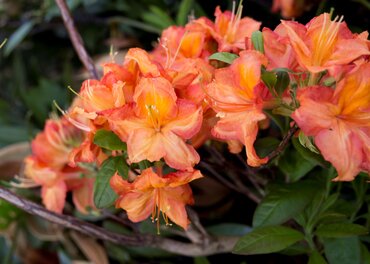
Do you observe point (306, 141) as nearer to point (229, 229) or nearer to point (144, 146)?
point (144, 146)

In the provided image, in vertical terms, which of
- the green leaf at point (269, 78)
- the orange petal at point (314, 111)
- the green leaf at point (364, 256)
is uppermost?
the green leaf at point (269, 78)

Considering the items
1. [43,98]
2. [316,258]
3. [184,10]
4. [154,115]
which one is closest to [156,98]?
[154,115]

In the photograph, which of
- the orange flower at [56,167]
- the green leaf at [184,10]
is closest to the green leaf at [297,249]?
the orange flower at [56,167]

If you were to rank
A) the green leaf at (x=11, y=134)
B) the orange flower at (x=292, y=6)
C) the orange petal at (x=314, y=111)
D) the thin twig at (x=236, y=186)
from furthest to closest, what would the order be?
1. the green leaf at (x=11, y=134)
2. the orange flower at (x=292, y=6)
3. the thin twig at (x=236, y=186)
4. the orange petal at (x=314, y=111)

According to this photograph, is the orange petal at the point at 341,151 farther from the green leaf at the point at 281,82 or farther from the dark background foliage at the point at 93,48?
the dark background foliage at the point at 93,48

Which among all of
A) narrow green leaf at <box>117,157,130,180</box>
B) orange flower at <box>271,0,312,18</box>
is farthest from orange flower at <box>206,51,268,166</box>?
orange flower at <box>271,0,312,18</box>

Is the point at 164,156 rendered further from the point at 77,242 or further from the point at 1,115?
the point at 1,115

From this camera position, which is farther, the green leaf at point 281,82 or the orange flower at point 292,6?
the orange flower at point 292,6
